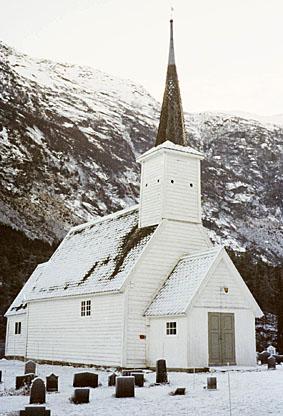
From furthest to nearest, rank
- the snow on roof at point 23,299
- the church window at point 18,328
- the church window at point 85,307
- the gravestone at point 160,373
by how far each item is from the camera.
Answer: the snow on roof at point 23,299 < the church window at point 18,328 < the church window at point 85,307 < the gravestone at point 160,373

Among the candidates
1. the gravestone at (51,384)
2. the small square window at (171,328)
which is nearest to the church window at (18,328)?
the small square window at (171,328)

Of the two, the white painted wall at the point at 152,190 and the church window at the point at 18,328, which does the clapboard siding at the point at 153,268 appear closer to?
the white painted wall at the point at 152,190

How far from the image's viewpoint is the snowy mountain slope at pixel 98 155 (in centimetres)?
10794

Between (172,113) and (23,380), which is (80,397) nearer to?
(23,380)

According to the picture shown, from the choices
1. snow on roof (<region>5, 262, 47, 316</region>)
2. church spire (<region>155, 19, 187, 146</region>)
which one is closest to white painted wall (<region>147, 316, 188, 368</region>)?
church spire (<region>155, 19, 187, 146</region>)

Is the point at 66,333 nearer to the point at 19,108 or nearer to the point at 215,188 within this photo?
the point at 19,108

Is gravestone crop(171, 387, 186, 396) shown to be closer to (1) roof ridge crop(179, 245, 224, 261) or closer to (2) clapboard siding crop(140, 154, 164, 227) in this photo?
(1) roof ridge crop(179, 245, 224, 261)

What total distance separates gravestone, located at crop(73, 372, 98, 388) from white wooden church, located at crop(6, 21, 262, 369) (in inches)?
307

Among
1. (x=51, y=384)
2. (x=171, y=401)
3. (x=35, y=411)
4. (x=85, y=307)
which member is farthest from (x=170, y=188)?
(x=35, y=411)

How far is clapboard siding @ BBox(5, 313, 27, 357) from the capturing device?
3994 centimetres

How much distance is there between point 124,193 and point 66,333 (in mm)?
89739

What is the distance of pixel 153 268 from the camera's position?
29.8 m

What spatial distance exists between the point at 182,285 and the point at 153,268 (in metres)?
2.25

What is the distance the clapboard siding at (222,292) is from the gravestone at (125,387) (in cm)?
1084
